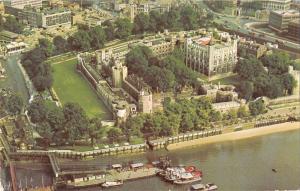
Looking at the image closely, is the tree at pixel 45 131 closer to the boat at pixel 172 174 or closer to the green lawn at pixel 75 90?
the green lawn at pixel 75 90

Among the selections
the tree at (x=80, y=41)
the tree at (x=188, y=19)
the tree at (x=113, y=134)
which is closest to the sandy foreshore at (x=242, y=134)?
the tree at (x=113, y=134)

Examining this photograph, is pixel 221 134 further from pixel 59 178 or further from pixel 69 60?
pixel 69 60

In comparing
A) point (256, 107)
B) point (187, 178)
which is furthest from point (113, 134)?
point (256, 107)

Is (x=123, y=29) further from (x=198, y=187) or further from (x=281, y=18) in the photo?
(x=198, y=187)

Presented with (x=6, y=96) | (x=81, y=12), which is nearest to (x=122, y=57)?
(x=6, y=96)

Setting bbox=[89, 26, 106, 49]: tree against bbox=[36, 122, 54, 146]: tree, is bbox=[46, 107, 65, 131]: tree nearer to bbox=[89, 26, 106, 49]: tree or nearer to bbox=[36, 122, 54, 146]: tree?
bbox=[36, 122, 54, 146]: tree

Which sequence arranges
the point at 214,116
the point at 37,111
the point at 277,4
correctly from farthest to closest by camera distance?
the point at 277,4 → the point at 214,116 → the point at 37,111
